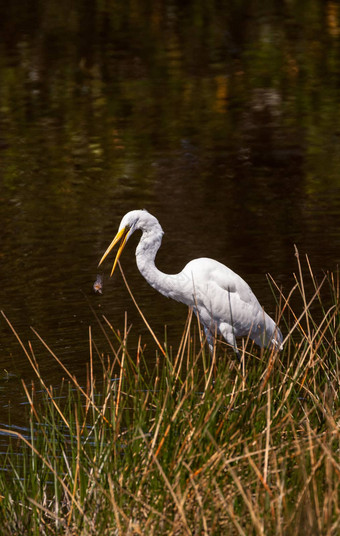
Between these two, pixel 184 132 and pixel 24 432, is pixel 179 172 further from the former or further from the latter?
pixel 24 432

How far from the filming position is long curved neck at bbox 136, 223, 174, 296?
5.04m

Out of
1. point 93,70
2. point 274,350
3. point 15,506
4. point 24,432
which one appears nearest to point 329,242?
point 24,432

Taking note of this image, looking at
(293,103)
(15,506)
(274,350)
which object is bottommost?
(293,103)

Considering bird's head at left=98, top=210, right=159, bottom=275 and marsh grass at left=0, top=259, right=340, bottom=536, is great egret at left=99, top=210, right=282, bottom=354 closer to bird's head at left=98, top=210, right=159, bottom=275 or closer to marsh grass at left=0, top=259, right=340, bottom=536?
bird's head at left=98, top=210, right=159, bottom=275

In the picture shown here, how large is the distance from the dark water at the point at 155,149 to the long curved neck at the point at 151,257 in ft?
2.20

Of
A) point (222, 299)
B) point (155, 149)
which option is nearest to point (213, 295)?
point (222, 299)

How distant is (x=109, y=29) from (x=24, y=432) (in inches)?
540

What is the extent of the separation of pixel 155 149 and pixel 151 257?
19.9 feet

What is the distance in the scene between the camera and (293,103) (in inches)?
508

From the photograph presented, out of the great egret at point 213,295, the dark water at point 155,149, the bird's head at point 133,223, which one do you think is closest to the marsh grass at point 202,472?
the bird's head at point 133,223

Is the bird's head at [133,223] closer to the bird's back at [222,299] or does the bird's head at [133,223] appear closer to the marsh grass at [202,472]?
the bird's back at [222,299]

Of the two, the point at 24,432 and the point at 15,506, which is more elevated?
the point at 15,506

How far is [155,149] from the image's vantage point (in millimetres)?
11109

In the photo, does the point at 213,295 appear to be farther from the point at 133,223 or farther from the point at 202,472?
the point at 202,472
